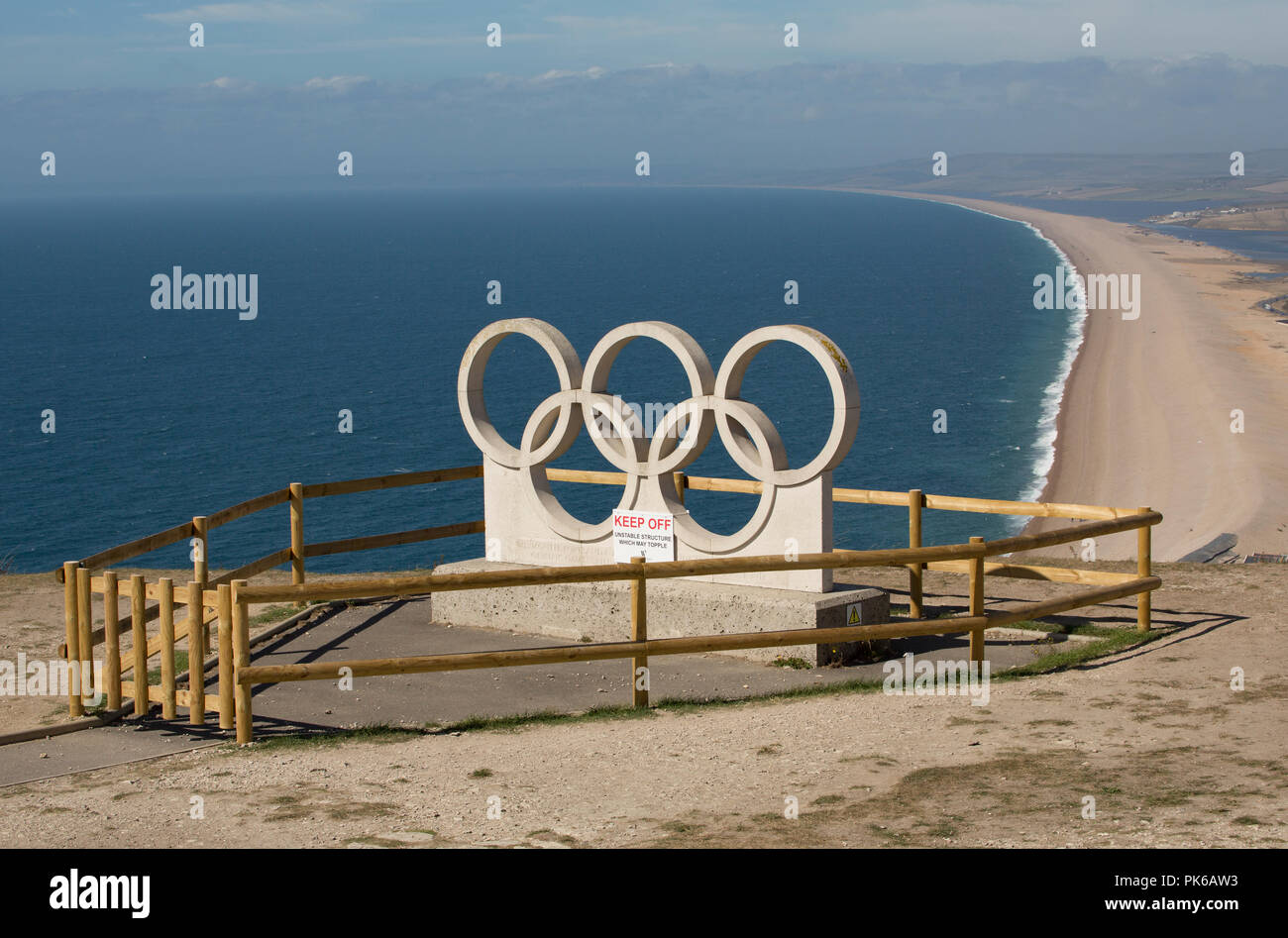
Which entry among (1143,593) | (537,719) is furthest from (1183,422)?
(537,719)

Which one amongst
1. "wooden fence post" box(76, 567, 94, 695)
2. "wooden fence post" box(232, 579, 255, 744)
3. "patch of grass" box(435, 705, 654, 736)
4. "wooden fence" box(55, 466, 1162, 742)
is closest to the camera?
"wooden fence post" box(232, 579, 255, 744)

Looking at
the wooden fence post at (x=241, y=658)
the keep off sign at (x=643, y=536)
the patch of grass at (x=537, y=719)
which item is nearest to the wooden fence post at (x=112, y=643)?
the wooden fence post at (x=241, y=658)

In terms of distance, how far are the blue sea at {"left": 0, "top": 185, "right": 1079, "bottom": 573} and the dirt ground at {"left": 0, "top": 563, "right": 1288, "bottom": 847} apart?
3340 cm

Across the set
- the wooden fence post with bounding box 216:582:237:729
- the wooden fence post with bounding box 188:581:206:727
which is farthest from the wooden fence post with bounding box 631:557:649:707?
the wooden fence post with bounding box 188:581:206:727

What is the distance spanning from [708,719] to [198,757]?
3747 mm

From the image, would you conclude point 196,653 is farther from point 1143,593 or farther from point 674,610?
point 1143,593

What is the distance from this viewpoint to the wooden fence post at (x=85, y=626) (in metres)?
11.8

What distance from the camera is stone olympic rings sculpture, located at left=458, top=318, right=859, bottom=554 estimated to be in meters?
13.7

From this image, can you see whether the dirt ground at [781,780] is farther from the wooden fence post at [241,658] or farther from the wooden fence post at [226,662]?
the wooden fence post at [226,662]

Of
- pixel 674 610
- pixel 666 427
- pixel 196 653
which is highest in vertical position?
pixel 666 427

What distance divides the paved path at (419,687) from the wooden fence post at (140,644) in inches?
8.3

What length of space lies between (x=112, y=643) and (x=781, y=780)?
18.2 feet

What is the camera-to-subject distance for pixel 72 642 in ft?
Result: 39.1

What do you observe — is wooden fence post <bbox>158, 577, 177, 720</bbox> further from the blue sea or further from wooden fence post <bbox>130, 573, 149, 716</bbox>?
the blue sea
